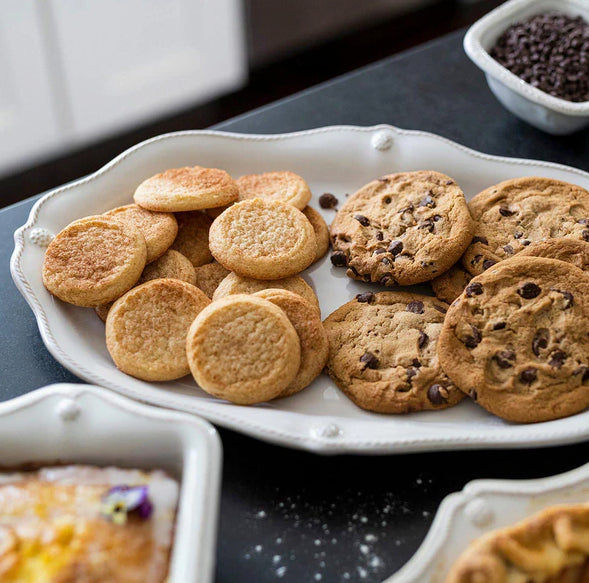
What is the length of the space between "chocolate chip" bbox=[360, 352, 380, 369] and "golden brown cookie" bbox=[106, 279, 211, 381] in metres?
0.35

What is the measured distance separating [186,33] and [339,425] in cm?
269

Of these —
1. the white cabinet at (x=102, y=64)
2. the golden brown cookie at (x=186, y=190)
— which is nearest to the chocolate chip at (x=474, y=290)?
the golden brown cookie at (x=186, y=190)

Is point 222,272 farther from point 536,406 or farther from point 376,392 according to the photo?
point 536,406

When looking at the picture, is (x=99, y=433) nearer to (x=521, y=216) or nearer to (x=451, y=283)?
(x=451, y=283)

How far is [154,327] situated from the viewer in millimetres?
1485

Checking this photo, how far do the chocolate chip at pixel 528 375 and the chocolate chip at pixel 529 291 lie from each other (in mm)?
150

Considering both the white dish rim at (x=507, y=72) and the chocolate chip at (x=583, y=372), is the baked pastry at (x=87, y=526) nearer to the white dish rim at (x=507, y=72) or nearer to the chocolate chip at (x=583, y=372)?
the chocolate chip at (x=583, y=372)

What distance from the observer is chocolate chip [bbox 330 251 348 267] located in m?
1.69

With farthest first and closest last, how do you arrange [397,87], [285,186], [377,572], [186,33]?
[186,33] → [397,87] → [285,186] → [377,572]

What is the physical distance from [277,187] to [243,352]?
1.80ft

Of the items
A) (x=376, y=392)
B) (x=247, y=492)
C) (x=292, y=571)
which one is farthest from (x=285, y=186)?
(x=292, y=571)

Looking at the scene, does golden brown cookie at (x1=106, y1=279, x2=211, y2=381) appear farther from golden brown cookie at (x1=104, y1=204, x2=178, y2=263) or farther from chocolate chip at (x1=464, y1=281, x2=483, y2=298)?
chocolate chip at (x1=464, y1=281, x2=483, y2=298)

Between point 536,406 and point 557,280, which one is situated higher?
point 557,280

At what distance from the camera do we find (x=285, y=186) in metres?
1.79
